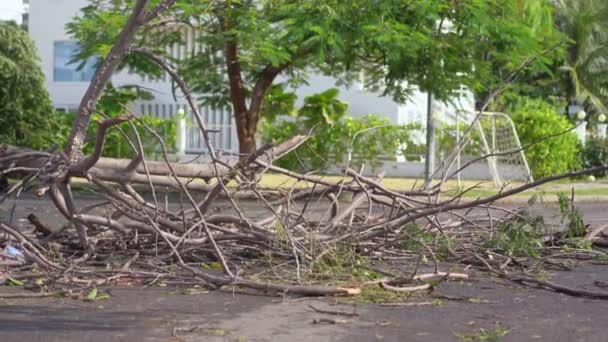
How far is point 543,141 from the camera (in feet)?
78.1

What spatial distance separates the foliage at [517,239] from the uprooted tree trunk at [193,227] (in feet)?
0.43

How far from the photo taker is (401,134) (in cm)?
2656

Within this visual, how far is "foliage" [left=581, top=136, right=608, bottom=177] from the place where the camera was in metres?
27.7

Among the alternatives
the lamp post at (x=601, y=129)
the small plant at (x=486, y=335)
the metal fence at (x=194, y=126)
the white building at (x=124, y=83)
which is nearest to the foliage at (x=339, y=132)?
the metal fence at (x=194, y=126)

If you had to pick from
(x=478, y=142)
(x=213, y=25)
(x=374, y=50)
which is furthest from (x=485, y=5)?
(x=478, y=142)

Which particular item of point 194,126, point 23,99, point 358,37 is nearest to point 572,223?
point 358,37

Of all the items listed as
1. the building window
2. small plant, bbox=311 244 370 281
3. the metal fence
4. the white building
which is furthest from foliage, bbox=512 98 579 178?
small plant, bbox=311 244 370 281

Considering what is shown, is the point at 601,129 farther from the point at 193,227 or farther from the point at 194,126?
the point at 193,227

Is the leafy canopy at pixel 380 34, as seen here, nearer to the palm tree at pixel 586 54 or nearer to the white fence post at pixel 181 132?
the white fence post at pixel 181 132

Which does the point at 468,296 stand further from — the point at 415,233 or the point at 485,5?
the point at 485,5

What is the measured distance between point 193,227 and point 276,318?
1305 mm

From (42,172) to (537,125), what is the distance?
60.5 feet

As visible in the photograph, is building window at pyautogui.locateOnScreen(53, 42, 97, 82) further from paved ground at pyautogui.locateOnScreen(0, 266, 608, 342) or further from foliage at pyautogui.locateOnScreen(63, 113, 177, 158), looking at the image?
paved ground at pyautogui.locateOnScreen(0, 266, 608, 342)

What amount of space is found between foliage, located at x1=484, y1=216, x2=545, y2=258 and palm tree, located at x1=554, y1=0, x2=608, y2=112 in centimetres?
2861
